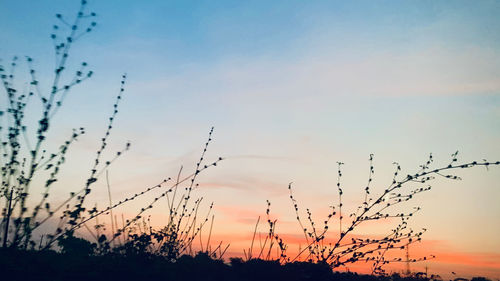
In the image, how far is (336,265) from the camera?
250 inches

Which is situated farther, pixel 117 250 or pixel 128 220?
pixel 128 220

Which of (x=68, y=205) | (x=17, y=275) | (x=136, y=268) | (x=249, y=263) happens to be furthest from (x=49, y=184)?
(x=249, y=263)

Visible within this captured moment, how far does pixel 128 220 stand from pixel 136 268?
4.00 ft

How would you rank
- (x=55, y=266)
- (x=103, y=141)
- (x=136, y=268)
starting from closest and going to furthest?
(x=55, y=266) → (x=136, y=268) → (x=103, y=141)

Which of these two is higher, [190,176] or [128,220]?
[190,176]

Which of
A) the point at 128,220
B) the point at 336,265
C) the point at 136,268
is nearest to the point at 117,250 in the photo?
the point at 128,220

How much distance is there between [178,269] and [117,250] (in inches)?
42.2

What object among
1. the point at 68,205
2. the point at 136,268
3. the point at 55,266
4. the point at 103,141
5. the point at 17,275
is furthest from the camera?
the point at 103,141

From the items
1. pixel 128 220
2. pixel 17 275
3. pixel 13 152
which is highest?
pixel 13 152

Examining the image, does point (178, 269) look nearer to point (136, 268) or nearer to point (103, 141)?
point (136, 268)

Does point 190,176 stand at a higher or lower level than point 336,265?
higher

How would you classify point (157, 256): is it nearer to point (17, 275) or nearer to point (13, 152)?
point (17, 275)

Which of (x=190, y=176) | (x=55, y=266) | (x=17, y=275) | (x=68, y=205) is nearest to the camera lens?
(x=17, y=275)

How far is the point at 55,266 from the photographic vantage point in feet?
14.1
